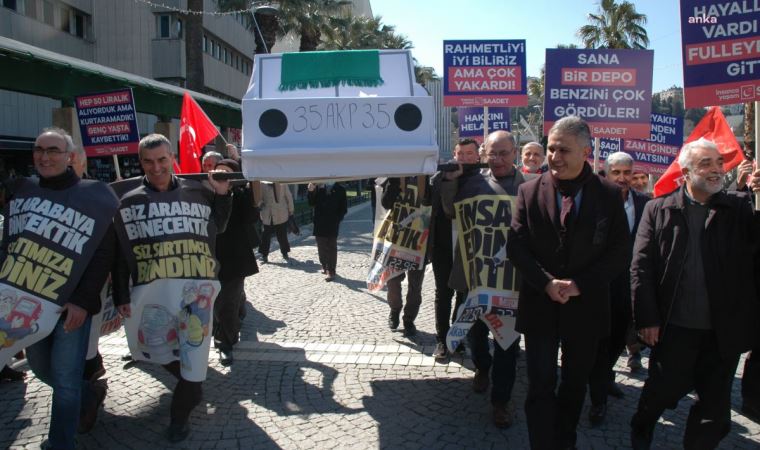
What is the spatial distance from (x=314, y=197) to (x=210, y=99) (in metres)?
10.7

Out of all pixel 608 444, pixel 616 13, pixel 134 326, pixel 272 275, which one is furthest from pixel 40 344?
pixel 616 13

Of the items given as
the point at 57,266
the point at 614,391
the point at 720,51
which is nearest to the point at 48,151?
the point at 57,266

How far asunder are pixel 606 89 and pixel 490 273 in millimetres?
3751

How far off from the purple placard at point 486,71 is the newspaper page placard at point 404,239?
3309 mm

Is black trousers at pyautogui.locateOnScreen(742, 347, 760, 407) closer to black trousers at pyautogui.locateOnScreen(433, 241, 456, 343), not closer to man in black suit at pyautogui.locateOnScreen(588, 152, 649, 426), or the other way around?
man in black suit at pyautogui.locateOnScreen(588, 152, 649, 426)

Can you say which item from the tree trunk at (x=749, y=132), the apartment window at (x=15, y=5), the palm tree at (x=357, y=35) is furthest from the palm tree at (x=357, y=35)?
the tree trunk at (x=749, y=132)

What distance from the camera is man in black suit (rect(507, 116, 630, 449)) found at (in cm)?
319

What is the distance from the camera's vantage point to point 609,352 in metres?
4.24

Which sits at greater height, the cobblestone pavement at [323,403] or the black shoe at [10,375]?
the black shoe at [10,375]

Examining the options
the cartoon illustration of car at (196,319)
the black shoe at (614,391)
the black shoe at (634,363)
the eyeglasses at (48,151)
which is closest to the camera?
the eyeglasses at (48,151)

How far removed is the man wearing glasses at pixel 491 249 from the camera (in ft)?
13.0

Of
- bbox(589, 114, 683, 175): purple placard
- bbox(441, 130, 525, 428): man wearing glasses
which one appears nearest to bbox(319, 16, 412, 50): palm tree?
bbox(589, 114, 683, 175): purple placard

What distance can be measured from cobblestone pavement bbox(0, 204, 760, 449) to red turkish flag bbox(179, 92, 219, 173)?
193 centimetres

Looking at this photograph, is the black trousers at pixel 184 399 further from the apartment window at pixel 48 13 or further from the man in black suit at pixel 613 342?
the apartment window at pixel 48 13
